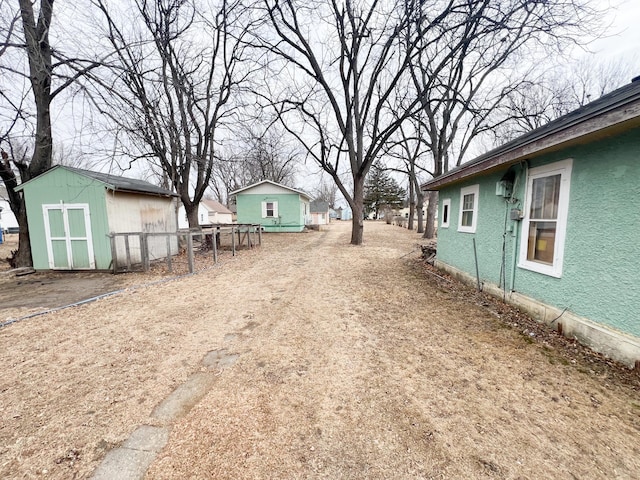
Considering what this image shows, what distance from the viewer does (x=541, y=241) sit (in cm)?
405

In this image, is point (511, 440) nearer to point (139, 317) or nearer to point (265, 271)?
point (139, 317)

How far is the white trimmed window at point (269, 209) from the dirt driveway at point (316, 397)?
16.7 metres

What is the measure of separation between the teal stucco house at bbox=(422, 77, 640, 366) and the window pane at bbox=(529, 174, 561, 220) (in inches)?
0.6

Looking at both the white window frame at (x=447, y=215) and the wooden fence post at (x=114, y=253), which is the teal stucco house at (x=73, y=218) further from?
the white window frame at (x=447, y=215)

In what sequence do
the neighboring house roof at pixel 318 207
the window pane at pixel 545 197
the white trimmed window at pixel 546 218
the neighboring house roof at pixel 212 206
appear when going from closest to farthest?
the white trimmed window at pixel 546 218, the window pane at pixel 545 197, the neighboring house roof at pixel 212 206, the neighboring house roof at pixel 318 207

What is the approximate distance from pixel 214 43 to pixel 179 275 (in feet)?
33.8

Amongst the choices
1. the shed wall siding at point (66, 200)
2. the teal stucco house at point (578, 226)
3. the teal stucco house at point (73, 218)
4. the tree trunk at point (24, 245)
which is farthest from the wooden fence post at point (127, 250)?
the teal stucco house at point (578, 226)

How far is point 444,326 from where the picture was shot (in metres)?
3.96

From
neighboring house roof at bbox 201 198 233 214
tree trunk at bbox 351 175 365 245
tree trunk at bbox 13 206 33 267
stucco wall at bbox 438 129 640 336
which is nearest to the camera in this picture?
stucco wall at bbox 438 129 640 336

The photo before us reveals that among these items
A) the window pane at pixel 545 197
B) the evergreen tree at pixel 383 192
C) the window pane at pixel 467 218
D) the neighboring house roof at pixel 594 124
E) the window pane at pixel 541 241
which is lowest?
the window pane at pixel 541 241

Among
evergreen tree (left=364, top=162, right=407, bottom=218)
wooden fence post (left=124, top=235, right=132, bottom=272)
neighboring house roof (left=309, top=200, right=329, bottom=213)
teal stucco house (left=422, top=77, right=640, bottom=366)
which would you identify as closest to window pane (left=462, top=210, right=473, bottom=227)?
teal stucco house (left=422, top=77, right=640, bottom=366)

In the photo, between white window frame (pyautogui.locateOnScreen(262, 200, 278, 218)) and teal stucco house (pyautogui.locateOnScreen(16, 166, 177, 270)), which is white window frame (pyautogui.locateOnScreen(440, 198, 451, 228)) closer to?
teal stucco house (pyautogui.locateOnScreen(16, 166, 177, 270))

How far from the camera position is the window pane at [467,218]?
6.36m

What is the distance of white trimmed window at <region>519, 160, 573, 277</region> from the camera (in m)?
3.56
